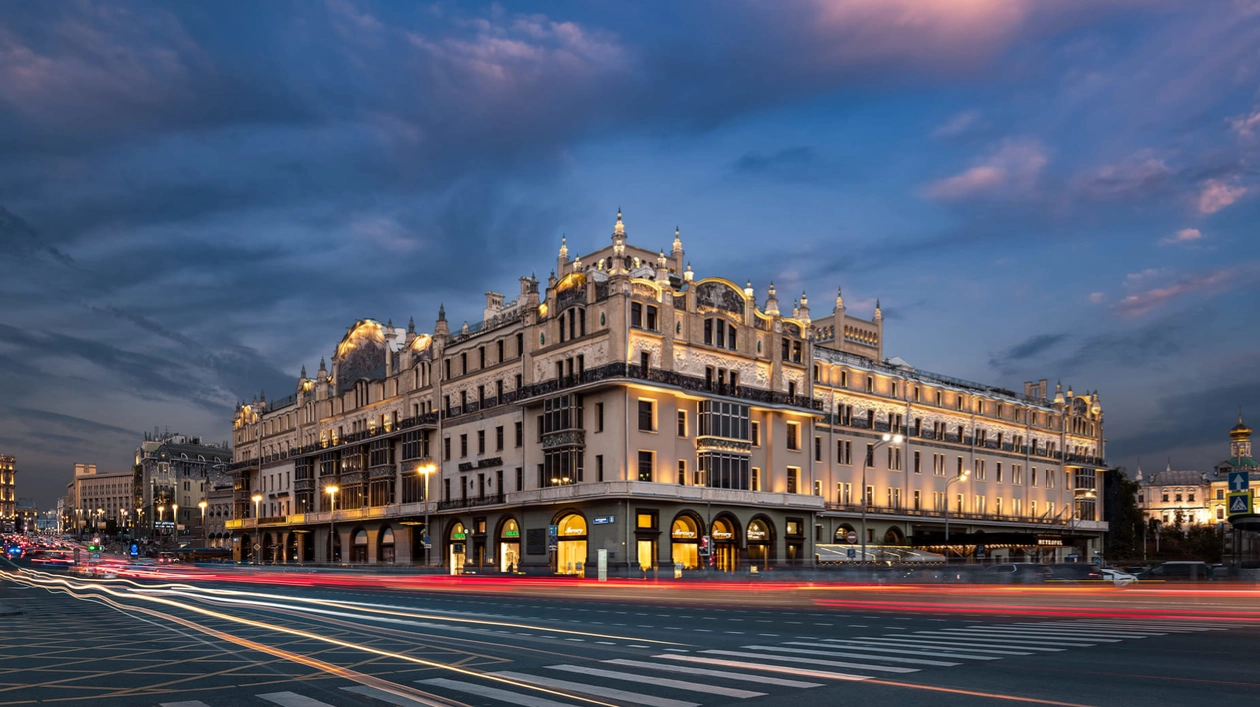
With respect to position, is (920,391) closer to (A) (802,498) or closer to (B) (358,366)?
(A) (802,498)

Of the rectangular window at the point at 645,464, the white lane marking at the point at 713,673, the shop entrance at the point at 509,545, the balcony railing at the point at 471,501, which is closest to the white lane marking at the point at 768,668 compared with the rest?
the white lane marking at the point at 713,673

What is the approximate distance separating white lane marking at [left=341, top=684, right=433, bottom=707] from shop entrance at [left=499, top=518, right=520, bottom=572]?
57.8 m

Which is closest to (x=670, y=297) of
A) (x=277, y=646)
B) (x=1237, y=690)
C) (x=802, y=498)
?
(x=802, y=498)

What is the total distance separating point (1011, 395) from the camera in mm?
104562

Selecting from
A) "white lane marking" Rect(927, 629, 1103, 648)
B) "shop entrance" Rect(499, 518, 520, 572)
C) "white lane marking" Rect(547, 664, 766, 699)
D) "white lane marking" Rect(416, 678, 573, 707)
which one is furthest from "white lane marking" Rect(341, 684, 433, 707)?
"shop entrance" Rect(499, 518, 520, 572)

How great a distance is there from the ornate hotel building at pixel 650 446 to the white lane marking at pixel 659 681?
45366 mm

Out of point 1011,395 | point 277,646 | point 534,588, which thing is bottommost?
point 534,588

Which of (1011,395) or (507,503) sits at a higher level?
(1011,395)

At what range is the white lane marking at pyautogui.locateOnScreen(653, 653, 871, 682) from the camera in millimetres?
14377

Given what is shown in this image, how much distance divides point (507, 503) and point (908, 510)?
3783 cm

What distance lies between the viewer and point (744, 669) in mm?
15375

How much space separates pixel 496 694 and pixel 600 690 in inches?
52.9

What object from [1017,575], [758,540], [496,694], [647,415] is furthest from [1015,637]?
[758,540]

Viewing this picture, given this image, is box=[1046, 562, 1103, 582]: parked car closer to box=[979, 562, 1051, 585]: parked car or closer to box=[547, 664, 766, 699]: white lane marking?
box=[979, 562, 1051, 585]: parked car
